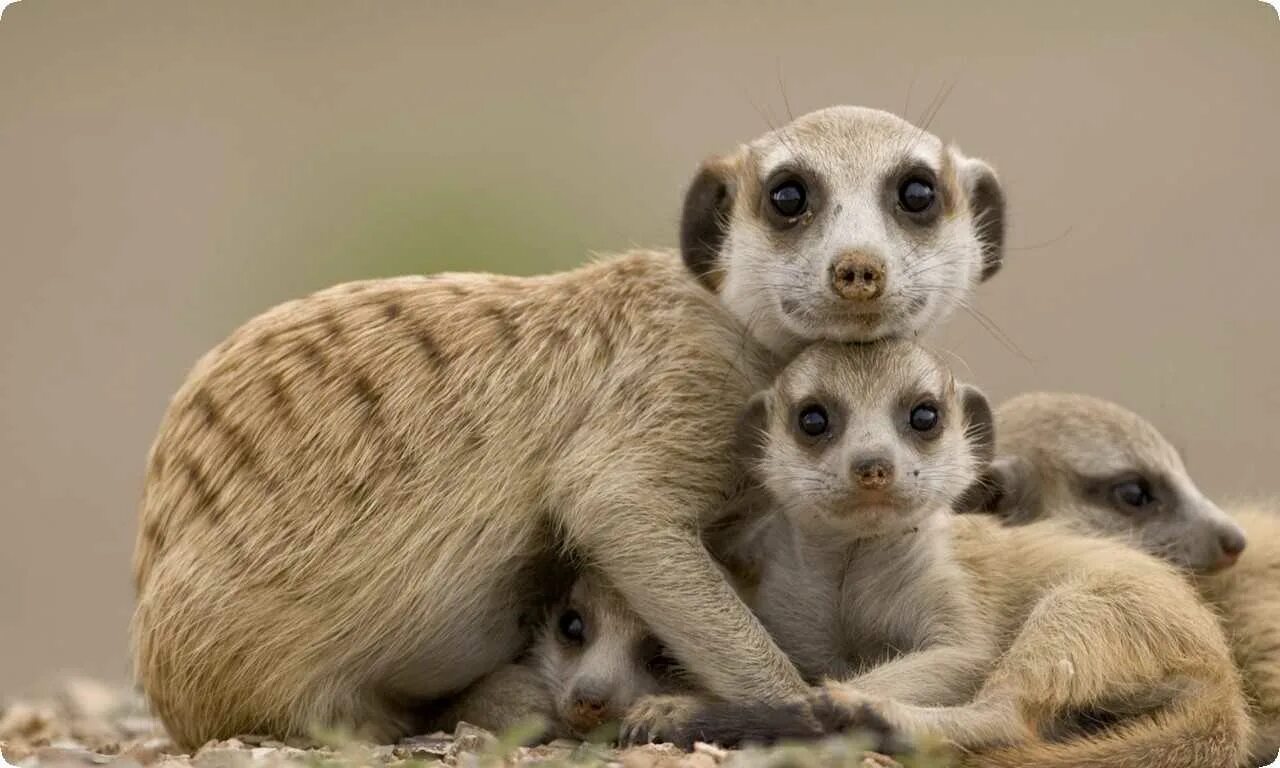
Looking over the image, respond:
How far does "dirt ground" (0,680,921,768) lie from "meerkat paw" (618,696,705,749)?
7 cm

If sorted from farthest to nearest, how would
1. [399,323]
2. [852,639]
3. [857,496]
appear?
[399,323], [852,639], [857,496]

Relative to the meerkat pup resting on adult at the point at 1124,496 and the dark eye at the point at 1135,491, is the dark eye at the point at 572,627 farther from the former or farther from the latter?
the dark eye at the point at 1135,491

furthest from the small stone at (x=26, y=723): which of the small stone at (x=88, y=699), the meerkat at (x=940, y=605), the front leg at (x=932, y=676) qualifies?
the front leg at (x=932, y=676)

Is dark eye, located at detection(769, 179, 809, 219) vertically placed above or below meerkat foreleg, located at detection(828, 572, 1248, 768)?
above

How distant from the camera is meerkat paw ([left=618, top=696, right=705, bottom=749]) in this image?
14.9 feet

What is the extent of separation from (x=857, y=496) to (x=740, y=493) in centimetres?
56

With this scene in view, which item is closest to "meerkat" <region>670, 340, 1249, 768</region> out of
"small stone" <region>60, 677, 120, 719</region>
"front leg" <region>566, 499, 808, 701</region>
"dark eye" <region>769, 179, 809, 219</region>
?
"front leg" <region>566, 499, 808, 701</region>

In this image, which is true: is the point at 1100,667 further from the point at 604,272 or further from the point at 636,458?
the point at 604,272

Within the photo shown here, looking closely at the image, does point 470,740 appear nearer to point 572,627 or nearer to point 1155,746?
point 572,627

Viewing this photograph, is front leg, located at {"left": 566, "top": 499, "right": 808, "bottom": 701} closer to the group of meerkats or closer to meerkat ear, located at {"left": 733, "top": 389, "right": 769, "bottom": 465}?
the group of meerkats

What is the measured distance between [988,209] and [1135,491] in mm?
1023

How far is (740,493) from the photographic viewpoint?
5.16 metres

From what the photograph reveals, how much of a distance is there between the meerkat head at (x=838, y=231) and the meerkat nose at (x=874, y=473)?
399 mm

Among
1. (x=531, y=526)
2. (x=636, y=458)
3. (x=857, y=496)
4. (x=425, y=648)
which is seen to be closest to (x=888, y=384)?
(x=857, y=496)
